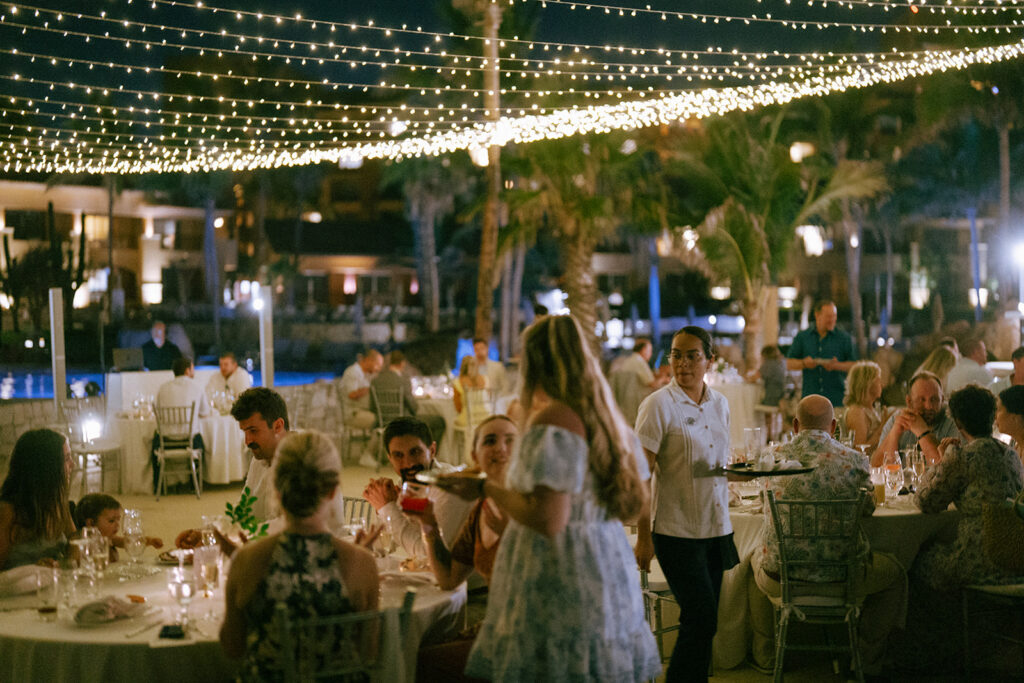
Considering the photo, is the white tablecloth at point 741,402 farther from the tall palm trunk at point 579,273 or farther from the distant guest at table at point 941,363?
the distant guest at table at point 941,363

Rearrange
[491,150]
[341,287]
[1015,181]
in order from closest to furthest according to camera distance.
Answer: [491,150]
[1015,181]
[341,287]

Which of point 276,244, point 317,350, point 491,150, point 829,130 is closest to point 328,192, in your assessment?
point 276,244

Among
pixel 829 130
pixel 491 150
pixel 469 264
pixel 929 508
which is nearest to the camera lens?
pixel 929 508

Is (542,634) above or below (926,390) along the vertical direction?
below

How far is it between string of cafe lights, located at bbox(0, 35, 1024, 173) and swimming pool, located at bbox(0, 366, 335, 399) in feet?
13.7

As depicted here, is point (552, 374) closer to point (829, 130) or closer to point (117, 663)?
point (117, 663)

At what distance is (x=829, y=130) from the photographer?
27031 mm

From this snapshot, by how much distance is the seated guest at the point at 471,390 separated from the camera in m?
10.5

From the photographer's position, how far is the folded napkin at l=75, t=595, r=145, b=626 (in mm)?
3182

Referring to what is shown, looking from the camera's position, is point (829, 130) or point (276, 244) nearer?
point (829, 130)

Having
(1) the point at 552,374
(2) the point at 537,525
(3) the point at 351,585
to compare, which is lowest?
(3) the point at 351,585

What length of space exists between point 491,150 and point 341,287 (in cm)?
3710

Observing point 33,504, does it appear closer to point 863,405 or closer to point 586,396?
point 586,396

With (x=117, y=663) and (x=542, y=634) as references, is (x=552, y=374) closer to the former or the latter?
(x=542, y=634)
